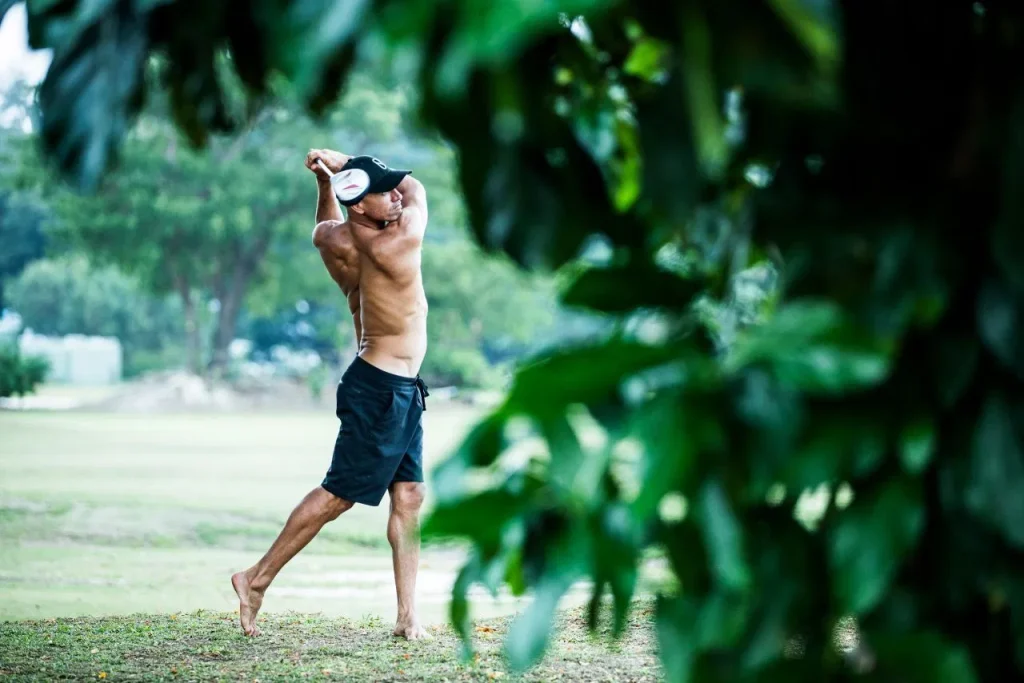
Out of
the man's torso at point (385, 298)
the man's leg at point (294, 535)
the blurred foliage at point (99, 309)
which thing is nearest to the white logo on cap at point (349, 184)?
the man's torso at point (385, 298)

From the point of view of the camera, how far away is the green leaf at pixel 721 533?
833 mm

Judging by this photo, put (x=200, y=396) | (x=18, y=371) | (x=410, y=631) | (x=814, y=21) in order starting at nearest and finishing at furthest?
1. (x=814, y=21)
2. (x=410, y=631)
3. (x=18, y=371)
4. (x=200, y=396)

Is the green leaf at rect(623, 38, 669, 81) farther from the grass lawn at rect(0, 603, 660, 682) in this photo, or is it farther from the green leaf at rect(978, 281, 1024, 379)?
the grass lawn at rect(0, 603, 660, 682)

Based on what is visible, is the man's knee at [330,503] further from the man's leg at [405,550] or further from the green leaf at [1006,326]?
the green leaf at [1006,326]

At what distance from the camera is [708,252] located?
1147 millimetres

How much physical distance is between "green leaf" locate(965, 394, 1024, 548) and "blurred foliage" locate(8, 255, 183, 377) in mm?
34716

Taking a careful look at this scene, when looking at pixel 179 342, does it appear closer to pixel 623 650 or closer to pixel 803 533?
pixel 623 650

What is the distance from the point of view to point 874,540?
91cm

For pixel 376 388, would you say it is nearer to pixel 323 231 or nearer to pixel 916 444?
pixel 323 231

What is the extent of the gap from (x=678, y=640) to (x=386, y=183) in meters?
3.48

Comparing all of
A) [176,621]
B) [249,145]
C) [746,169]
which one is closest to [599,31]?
[746,169]

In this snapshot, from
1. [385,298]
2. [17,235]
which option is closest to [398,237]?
[385,298]

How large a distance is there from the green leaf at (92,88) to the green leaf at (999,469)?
0.70 metres

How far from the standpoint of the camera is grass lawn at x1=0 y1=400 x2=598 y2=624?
5.82m
